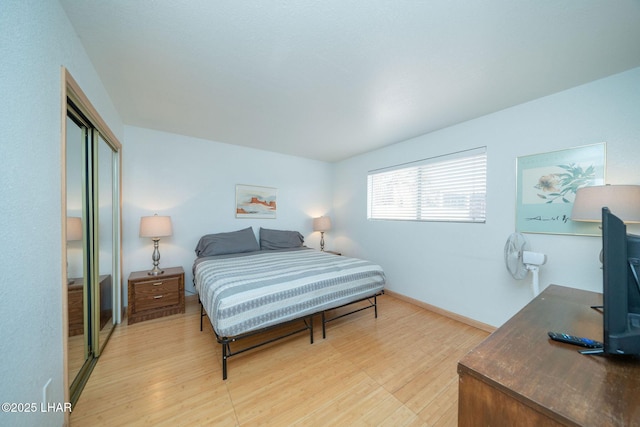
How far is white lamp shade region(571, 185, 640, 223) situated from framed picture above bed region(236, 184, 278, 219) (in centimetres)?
378

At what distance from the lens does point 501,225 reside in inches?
96.5

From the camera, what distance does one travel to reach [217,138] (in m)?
3.42

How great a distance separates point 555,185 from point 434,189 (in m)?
1.18

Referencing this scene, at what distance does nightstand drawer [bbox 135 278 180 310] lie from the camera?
8.66 ft

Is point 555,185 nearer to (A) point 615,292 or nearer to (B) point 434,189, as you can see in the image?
(B) point 434,189

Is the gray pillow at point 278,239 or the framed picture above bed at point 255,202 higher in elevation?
the framed picture above bed at point 255,202

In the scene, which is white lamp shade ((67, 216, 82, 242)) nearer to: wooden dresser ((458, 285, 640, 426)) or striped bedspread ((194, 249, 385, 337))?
striped bedspread ((194, 249, 385, 337))

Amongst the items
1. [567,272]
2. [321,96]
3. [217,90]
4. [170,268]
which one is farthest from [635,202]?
[170,268]

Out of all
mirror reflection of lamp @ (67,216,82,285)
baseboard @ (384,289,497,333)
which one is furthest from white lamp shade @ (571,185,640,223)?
mirror reflection of lamp @ (67,216,82,285)

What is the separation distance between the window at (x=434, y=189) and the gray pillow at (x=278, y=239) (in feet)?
4.96

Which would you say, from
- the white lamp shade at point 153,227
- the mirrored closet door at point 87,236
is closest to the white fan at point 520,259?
the mirrored closet door at point 87,236

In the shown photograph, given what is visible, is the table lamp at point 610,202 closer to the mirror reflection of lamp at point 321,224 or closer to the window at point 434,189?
the window at point 434,189

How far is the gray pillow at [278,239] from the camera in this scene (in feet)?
12.4

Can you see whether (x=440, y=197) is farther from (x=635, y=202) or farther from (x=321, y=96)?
(x=321, y=96)
